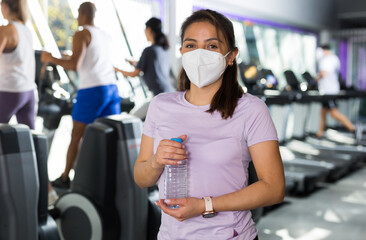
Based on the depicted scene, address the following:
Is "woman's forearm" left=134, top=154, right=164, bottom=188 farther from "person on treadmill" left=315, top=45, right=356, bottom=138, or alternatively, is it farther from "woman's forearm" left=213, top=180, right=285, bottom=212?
"person on treadmill" left=315, top=45, right=356, bottom=138

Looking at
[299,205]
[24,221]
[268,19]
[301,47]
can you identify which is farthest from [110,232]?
[301,47]

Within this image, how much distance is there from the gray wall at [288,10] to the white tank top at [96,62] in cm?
336

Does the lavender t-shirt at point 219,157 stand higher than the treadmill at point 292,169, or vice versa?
the lavender t-shirt at point 219,157

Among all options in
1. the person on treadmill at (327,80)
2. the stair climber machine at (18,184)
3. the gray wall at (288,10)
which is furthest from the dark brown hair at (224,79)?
the person on treadmill at (327,80)

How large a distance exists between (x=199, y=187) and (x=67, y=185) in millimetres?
2489

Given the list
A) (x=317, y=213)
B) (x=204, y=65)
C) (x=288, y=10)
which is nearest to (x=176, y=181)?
(x=204, y=65)

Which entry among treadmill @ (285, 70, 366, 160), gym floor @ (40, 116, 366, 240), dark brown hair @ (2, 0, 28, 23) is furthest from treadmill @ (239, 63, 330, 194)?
dark brown hair @ (2, 0, 28, 23)

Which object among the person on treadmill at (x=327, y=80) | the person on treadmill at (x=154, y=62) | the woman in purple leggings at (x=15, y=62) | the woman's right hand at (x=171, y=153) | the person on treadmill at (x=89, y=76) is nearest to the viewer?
the woman's right hand at (x=171, y=153)

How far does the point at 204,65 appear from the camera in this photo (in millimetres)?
1288

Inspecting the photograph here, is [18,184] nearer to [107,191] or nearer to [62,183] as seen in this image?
[107,191]

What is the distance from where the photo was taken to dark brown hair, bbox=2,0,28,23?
3.12 meters

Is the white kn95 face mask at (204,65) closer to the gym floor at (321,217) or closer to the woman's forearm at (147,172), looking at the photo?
the woman's forearm at (147,172)

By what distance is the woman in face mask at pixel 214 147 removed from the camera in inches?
47.9

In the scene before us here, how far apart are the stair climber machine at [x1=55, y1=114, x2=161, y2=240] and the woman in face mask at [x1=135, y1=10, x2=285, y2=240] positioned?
111 centimetres
